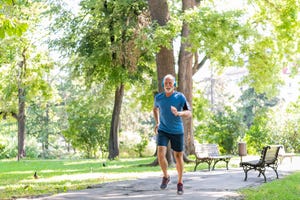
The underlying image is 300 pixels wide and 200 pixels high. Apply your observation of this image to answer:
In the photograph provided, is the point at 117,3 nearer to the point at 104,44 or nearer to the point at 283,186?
the point at 104,44

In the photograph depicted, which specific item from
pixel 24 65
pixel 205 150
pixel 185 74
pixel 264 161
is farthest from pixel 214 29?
pixel 24 65

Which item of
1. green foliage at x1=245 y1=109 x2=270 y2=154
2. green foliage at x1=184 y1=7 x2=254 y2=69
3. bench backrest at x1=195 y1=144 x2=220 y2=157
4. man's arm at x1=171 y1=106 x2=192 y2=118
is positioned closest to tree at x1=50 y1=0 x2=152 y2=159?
green foliage at x1=184 y1=7 x2=254 y2=69

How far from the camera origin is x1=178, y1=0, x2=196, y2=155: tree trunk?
2037 centimetres

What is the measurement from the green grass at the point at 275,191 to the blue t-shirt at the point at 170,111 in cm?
173

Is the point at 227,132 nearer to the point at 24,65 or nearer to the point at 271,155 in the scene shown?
the point at 24,65

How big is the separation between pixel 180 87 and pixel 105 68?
6.16m

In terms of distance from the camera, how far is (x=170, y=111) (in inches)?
360

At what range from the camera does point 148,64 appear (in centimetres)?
2652

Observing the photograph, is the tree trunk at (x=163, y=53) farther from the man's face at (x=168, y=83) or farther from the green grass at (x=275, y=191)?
the man's face at (x=168, y=83)

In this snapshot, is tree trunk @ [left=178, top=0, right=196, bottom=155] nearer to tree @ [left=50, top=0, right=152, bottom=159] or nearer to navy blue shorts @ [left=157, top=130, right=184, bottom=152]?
tree @ [left=50, top=0, right=152, bottom=159]

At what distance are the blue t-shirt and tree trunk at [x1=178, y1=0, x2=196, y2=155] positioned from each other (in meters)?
10.2

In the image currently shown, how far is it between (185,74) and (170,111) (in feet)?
46.8

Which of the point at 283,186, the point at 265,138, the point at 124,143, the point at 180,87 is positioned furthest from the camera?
the point at 124,143

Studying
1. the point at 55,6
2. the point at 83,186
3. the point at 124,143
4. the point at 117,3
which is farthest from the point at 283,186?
the point at 124,143
